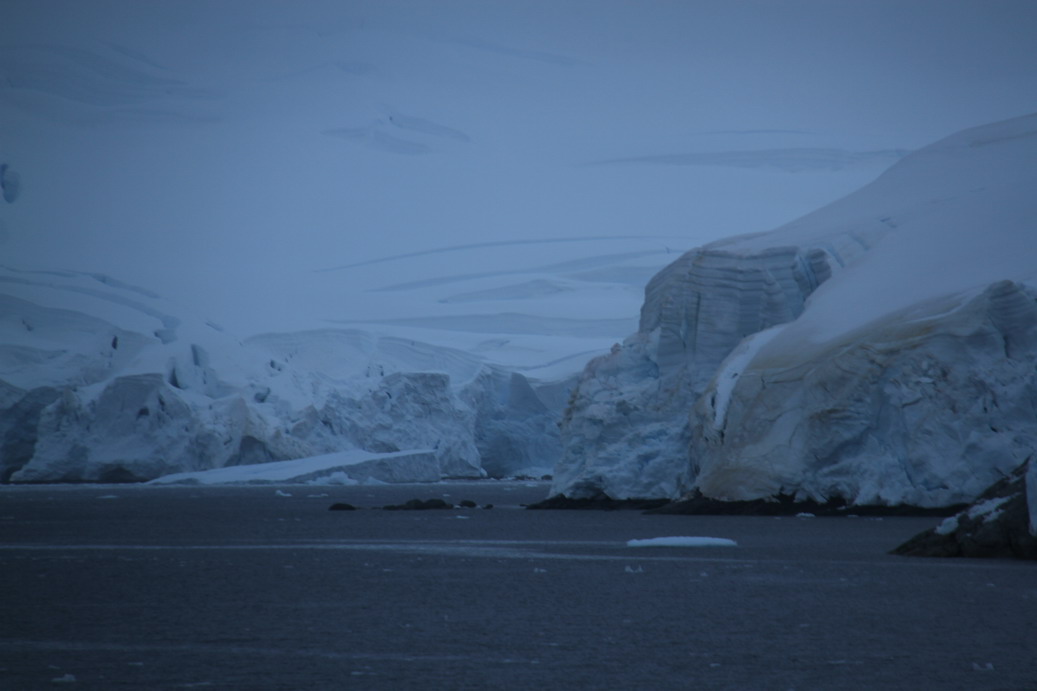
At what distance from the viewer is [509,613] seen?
11266 mm

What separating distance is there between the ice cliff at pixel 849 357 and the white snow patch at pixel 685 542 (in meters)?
5.62

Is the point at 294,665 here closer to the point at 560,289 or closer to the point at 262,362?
the point at 262,362

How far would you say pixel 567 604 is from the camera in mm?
11859

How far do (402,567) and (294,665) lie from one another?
7368 mm

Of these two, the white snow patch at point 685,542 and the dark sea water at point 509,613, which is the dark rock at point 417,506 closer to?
the dark sea water at point 509,613

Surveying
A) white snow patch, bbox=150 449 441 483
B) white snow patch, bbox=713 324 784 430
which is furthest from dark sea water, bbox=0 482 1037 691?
white snow patch, bbox=150 449 441 483

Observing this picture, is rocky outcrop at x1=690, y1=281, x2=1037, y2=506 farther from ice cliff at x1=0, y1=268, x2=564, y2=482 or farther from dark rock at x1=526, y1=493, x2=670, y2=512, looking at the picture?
ice cliff at x1=0, y1=268, x2=564, y2=482

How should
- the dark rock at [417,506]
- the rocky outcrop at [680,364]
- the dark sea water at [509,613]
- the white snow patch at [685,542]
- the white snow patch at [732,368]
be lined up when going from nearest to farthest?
1. the dark sea water at [509,613]
2. the white snow patch at [685,542]
3. the white snow patch at [732,368]
4. the rocky outcrop at [680,364]
5. the dark rock at [417,506]

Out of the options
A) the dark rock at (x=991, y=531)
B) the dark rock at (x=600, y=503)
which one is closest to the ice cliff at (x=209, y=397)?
the dark rock at (x=600, y=503)

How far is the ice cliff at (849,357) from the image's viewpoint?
22.9 m

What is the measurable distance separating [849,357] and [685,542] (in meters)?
7.44

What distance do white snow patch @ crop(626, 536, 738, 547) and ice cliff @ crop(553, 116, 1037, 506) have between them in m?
5.62

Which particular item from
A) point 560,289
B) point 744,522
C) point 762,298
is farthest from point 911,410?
point 560,289

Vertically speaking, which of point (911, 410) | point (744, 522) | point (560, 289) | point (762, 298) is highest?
point (560, 289)
